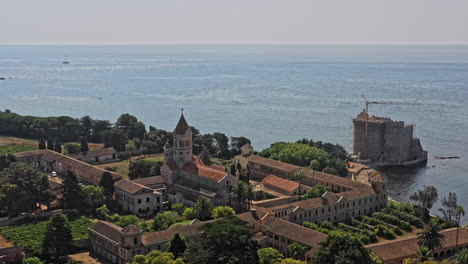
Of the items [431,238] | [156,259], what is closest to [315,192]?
[431,238]

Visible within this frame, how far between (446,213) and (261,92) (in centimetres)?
12542

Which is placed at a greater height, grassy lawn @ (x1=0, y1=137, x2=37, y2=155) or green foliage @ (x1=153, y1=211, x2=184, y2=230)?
green foliage @ (x1=153, y1=211, x2=184, y2=230)

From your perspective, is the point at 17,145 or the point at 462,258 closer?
the point at 462,258

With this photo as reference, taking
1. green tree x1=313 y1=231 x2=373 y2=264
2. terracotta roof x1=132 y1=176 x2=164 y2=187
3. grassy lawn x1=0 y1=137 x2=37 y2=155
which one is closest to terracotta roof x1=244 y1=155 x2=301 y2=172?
terracotta roof x1=132 y1=176 x2=164 y2=187

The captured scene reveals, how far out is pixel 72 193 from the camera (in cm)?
6269

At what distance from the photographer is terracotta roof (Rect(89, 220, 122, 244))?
50050 mm

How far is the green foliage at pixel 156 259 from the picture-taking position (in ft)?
142

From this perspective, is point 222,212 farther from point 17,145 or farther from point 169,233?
point 17,145

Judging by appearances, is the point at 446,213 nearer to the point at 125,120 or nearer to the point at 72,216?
the point at 72,216

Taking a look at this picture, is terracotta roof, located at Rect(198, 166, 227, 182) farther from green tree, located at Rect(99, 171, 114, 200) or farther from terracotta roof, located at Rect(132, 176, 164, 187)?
green tree, located at Rect(99, 171, 114, 200)

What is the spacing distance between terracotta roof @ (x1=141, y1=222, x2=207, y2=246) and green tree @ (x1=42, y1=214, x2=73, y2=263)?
7.52 m

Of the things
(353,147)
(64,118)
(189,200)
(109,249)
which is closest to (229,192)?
(189,200)

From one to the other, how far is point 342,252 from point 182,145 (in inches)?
1341

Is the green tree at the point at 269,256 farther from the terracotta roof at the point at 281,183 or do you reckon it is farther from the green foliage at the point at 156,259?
the terracotta roof at the point at 281,183
